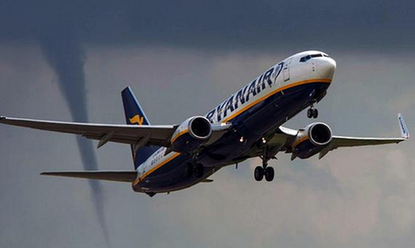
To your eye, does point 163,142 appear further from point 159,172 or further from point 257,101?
point 257,101

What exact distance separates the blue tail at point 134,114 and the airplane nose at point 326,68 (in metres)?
21.4

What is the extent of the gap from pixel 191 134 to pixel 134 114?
21.8 m

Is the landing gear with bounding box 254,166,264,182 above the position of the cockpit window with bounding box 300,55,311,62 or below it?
below

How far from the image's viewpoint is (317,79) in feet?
252

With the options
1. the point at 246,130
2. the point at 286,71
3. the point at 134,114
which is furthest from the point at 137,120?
the point at 286,71

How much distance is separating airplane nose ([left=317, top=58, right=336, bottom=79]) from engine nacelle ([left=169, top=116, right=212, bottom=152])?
8086 mm

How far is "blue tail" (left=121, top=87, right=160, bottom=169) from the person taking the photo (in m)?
95.9

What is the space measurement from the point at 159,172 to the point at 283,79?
14.4 metres

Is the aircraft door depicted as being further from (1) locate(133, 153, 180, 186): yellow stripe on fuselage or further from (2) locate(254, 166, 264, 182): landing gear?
(1) locate(133, 153, 180, 186): yellow stripe on fuselage

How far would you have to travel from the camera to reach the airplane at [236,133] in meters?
77.7

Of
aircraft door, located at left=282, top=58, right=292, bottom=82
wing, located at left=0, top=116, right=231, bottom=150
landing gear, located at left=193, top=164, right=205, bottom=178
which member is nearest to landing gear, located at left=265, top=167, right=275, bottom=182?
landing gear, located at left=193, top=164, right=205, bottom=178

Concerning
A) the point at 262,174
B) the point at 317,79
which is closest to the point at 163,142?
the point at 262,174

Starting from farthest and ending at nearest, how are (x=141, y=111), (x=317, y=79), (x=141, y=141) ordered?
(x=141, y=111) → (x=141, y=141) → (x=317, y=79)

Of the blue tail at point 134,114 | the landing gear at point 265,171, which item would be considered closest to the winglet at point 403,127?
the landing gear at point 265,171
